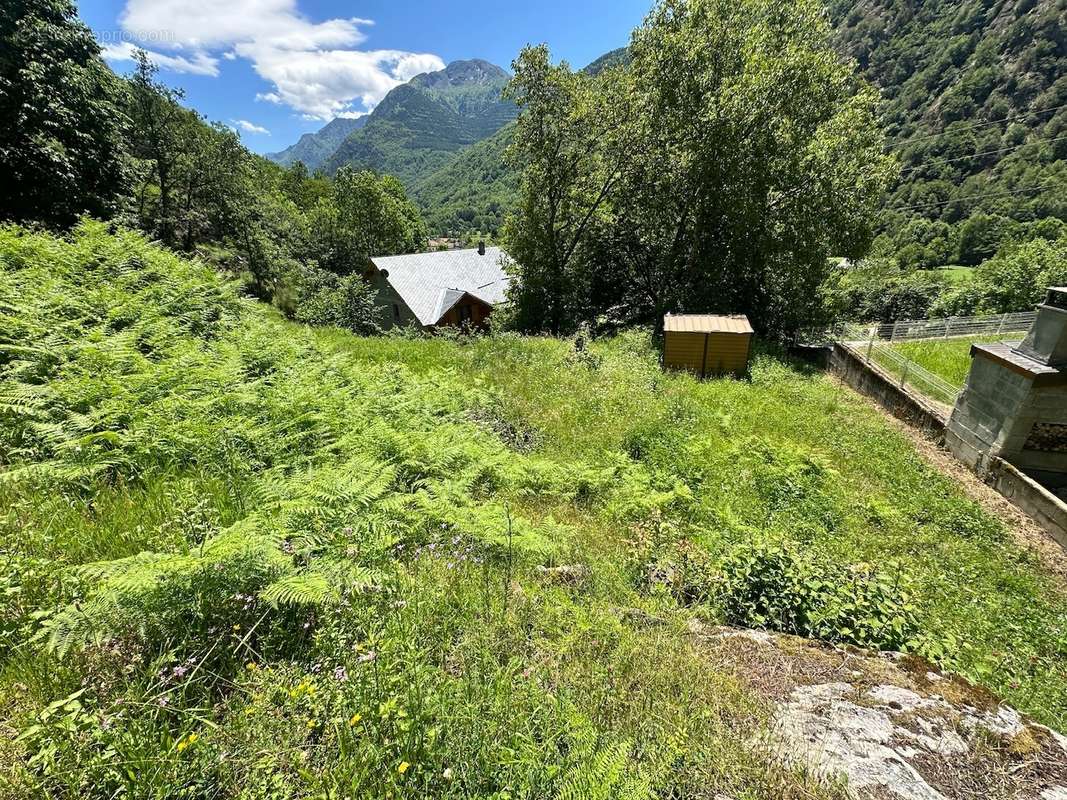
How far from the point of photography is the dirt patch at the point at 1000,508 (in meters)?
7.51

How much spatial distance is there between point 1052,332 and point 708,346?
7636mm

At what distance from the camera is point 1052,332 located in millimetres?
→ 9039

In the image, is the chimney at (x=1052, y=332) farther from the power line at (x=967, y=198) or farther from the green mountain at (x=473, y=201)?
the green mountain at (x=473, y=201)

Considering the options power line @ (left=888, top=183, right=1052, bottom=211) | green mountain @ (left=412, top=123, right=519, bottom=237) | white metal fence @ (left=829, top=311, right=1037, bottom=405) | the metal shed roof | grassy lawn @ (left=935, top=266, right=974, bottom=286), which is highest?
green mountain @ (left=412, top=123, right=519, bottom=237)

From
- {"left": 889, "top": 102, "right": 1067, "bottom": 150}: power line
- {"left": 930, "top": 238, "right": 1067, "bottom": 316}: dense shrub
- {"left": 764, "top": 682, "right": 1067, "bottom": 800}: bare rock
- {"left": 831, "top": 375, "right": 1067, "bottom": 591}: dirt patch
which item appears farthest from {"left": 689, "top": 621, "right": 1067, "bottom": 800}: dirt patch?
{"left": 889, "top": 102, "right": 1067, "bottom": 150}: power line

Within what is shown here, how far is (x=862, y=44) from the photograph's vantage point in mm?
139250

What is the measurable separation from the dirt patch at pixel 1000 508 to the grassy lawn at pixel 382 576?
1.54 feet

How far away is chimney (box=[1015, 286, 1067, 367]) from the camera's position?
8.84 m

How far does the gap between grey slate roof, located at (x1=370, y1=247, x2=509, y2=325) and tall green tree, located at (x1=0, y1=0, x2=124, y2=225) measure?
17.1m

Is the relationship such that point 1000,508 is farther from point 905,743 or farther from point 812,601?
point 905,743

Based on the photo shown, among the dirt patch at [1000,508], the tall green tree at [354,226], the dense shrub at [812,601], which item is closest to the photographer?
the dense shrub at [812,601]

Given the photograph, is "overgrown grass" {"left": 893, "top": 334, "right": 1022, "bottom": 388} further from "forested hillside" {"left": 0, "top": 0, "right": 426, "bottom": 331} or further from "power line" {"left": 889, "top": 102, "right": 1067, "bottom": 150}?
"power line" {"left": 889, "top": 102, "right": 1067, "bottom": 150}

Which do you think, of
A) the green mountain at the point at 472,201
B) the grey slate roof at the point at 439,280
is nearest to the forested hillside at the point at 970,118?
the grey slate roof at the point at 439,280

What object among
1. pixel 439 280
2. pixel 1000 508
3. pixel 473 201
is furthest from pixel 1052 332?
pixel 473 201
